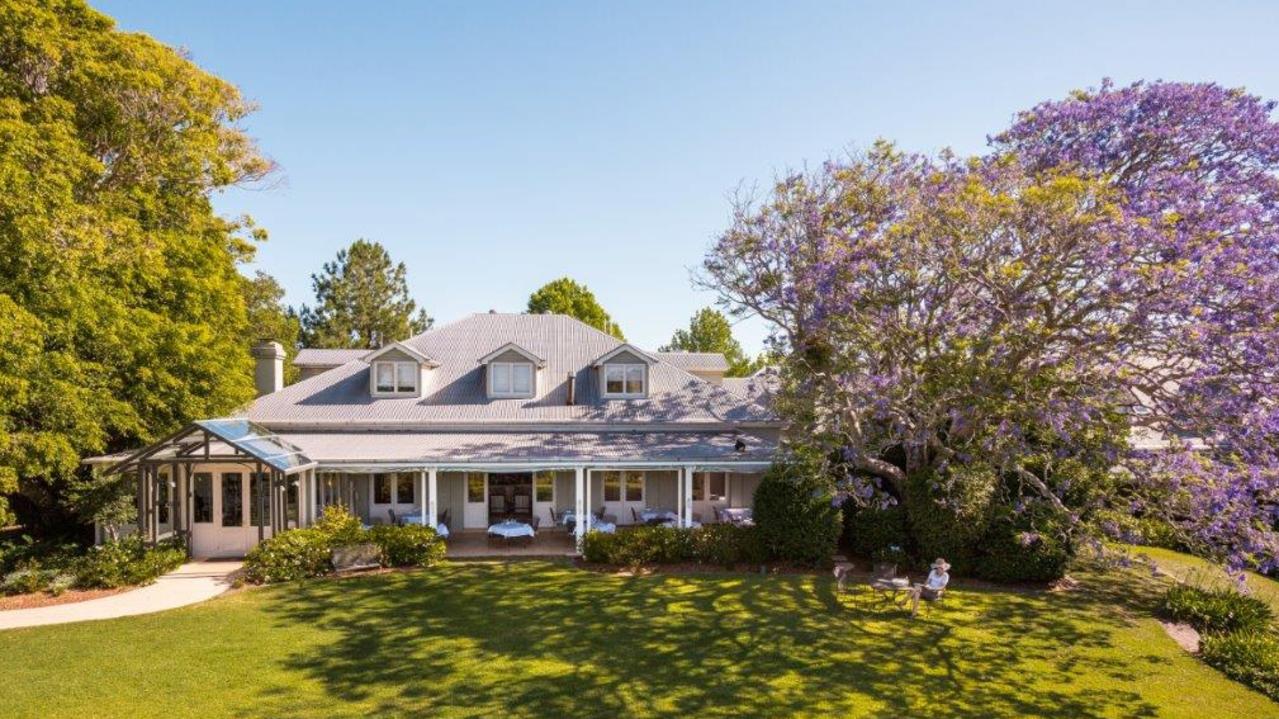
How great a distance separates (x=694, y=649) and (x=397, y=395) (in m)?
15.9

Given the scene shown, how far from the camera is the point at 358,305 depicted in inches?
2281

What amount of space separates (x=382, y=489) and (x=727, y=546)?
12.7 metres

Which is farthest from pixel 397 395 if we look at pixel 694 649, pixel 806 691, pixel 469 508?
pixel 806 691

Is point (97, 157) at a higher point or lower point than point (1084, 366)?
higher

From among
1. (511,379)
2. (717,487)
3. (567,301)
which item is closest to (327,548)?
(511,379)

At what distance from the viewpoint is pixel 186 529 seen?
18016 millimetres

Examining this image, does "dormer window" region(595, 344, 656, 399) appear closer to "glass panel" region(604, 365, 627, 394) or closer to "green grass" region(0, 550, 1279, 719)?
"glass panel" region(604, 365, 627, 394)

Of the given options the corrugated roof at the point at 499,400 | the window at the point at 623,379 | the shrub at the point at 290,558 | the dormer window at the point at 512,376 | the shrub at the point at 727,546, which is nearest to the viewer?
the shrub at the point at 290,558

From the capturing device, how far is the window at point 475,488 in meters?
22.6

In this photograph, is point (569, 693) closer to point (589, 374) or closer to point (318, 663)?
point (318, 663)

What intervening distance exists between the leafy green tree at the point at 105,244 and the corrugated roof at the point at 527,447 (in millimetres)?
3871

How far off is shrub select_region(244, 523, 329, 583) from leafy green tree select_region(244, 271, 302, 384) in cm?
3323

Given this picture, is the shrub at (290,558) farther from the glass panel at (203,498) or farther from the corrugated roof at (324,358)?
the corrugated roof at (324,358)

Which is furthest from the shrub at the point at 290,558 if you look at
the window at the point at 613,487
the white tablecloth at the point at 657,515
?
the white tablecloth at the point at 657,515
